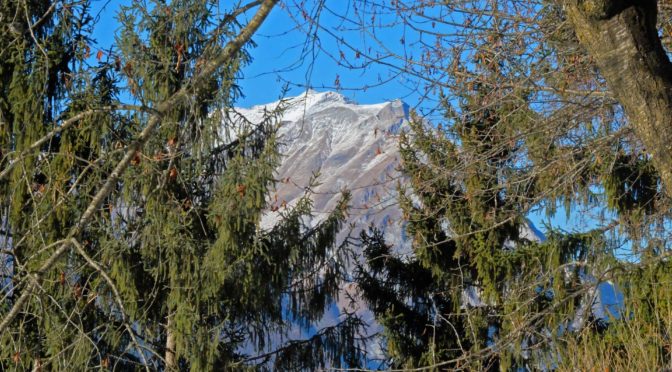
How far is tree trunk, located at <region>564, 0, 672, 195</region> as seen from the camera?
3287mm

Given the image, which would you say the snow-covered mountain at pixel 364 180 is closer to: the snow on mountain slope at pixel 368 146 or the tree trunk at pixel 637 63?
the snow on mountain slope at pixel 368 146

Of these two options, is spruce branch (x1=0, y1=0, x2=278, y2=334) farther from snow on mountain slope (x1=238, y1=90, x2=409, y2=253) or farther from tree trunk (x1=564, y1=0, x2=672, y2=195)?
tree trunk (x1=564, y1=0, x2=672, y2=195)

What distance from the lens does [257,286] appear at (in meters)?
10.2

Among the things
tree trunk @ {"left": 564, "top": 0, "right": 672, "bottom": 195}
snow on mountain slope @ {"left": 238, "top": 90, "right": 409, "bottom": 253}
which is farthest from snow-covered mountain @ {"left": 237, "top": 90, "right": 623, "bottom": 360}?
tree trunk @ {"left": 564, "top": 0, "right": 672, "bottom": 195}

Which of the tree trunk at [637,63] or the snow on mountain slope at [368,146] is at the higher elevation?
the snow on mountain slope at [368,146]

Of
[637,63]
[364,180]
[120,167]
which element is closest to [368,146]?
[364,180]

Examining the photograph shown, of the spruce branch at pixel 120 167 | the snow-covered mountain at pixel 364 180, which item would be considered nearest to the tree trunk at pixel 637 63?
the snow-covered mountain at pixel 364 180

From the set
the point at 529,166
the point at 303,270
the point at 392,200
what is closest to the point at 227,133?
the point at 392,200

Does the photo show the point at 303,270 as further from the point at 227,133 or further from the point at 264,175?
the point at 227,133

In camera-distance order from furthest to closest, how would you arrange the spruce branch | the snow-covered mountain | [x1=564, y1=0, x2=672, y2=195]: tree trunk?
1. the snow-covered mountain
2. [x1=564, y1=0, x2=672, y2=195]: tree trunk
3. the spruce branch

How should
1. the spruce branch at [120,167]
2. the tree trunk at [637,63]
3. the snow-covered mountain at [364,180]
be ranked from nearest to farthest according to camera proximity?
the spruce branch at [120,167] → the tree trunk at [637,63] → the snow-covered mountain at [364,180]

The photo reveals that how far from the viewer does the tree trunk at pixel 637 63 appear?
10.8 feet

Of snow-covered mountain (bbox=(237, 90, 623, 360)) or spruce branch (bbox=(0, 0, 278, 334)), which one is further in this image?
snow-covered mountain (bbox=(237, 90, 623, 360))

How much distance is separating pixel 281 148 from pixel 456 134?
2.74 metres
